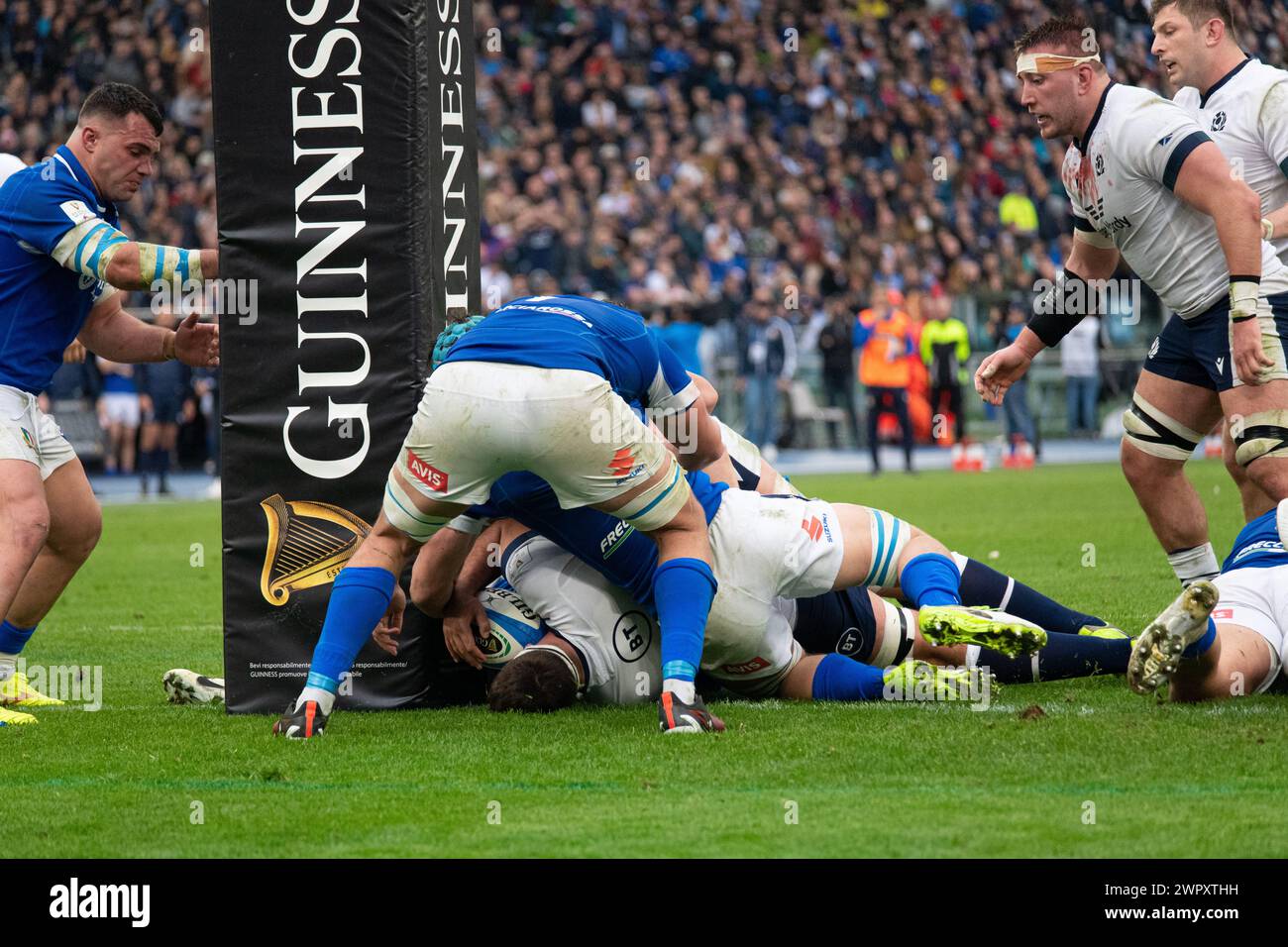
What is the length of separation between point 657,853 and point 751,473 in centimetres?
314

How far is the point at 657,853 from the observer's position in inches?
133

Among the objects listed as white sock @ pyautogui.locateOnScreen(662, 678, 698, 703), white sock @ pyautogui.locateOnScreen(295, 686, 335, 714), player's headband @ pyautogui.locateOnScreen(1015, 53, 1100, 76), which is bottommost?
white sock @ pyautogui.locateOnScreen(295, 686, 335, 714)

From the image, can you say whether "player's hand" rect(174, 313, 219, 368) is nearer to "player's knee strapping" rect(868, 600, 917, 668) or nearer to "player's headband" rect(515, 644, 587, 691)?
"player's headband" rect(515, 644, 587, 691)

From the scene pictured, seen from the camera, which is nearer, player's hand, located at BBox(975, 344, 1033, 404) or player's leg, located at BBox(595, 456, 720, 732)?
player's leg, located at BBox(595, 456, 720, 732)

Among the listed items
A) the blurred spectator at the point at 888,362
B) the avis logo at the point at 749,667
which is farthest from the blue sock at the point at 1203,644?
the blurred spectator at the point at 888,362

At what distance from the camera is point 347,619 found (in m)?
4.96

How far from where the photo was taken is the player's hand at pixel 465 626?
5.41 metres

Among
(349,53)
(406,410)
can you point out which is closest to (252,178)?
(349,53)

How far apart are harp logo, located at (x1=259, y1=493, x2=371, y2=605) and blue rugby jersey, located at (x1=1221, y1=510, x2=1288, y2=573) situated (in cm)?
298

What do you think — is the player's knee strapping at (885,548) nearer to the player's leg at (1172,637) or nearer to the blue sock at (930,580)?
the blue sock at (930,580)

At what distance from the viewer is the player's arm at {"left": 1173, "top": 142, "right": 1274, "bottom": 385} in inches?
211

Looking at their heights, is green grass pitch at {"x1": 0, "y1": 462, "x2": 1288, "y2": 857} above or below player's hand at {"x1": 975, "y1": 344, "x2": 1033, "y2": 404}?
below
